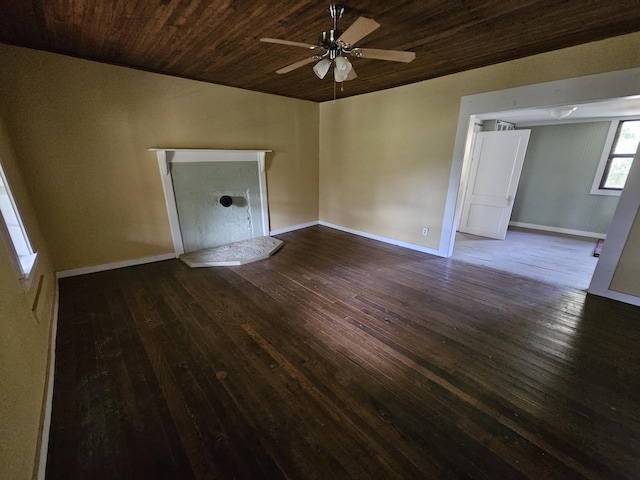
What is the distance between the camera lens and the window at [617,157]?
4617mm

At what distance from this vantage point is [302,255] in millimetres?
3975

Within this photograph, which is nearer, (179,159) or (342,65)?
(342,65)

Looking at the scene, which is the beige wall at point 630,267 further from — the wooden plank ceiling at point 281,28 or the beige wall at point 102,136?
the beige wall at point 102,136

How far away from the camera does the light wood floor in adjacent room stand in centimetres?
335

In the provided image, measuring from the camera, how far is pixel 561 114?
3.98 meters

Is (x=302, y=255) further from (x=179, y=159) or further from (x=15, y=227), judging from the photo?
(x=15, y=227)

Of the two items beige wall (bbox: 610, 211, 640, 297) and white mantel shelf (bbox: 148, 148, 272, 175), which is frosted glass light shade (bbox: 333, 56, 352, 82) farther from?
beige wall (bbox: 610, 211, 640, 297)

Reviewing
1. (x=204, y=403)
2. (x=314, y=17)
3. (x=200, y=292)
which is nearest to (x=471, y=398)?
(x=204, y=403)

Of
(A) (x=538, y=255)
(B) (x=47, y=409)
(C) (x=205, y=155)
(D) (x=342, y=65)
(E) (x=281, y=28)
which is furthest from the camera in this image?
(A) (x=538, y=255)

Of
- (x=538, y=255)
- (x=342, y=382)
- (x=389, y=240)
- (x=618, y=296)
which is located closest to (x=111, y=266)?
(x=342, y=382)

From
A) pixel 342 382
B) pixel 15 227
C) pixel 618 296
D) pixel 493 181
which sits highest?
pixel 493 181

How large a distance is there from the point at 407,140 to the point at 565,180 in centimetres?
399

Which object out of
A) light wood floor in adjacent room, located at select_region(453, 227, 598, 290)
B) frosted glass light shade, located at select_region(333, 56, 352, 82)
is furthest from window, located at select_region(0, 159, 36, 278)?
light wood floor in adjacent room, located at select_region(453, 227, 598, 290)

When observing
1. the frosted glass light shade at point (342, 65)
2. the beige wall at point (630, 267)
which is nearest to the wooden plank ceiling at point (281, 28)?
the frosted glass light shade at point (342, 65)
